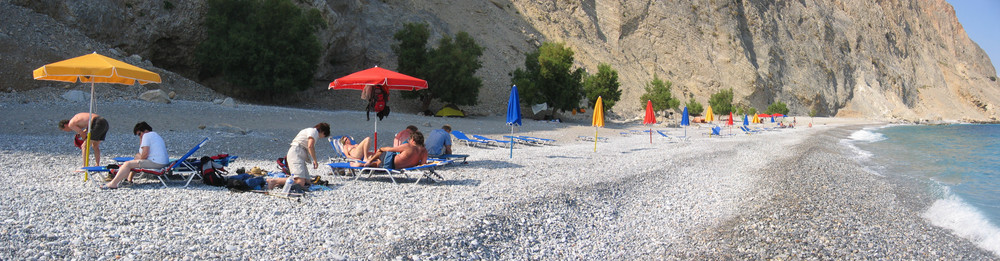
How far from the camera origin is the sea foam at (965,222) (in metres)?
6.98

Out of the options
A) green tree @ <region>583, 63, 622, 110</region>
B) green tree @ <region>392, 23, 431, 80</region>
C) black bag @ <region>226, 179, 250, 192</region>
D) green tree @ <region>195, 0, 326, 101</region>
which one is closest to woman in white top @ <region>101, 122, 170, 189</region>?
black bag @ <region>226, 179, 250, 192</region>

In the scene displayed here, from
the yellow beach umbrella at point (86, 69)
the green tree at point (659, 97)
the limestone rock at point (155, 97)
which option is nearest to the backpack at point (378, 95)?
the yellow beach umbrella at point (86, 69)

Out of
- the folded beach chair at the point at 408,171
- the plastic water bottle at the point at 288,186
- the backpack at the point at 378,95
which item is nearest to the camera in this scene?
the plastic water bottle at the point at 288,186

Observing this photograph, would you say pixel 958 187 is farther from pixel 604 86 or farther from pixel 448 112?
pixel 604 86

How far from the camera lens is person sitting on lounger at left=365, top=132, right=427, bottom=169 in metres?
7.94

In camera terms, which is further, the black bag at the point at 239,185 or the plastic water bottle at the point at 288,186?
the black bag at the point at 239,185

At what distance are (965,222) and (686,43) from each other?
52072mm

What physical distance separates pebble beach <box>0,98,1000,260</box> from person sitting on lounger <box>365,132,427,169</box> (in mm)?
313

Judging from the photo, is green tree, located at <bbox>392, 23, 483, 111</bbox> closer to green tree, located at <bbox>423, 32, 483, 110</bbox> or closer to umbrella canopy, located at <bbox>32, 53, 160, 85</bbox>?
green tree, located at <bbox>423, 32, 483, 110</bbox>

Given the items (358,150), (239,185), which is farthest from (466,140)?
(239,185)

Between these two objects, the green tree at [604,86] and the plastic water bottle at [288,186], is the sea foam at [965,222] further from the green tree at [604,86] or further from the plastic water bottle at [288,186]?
the green tree at [604,86]

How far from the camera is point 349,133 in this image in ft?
49.2

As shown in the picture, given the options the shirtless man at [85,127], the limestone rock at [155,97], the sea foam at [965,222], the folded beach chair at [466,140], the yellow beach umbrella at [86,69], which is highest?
the yellow beach umbrella at [86,69]

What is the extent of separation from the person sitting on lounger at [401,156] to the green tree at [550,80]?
22.7 m
